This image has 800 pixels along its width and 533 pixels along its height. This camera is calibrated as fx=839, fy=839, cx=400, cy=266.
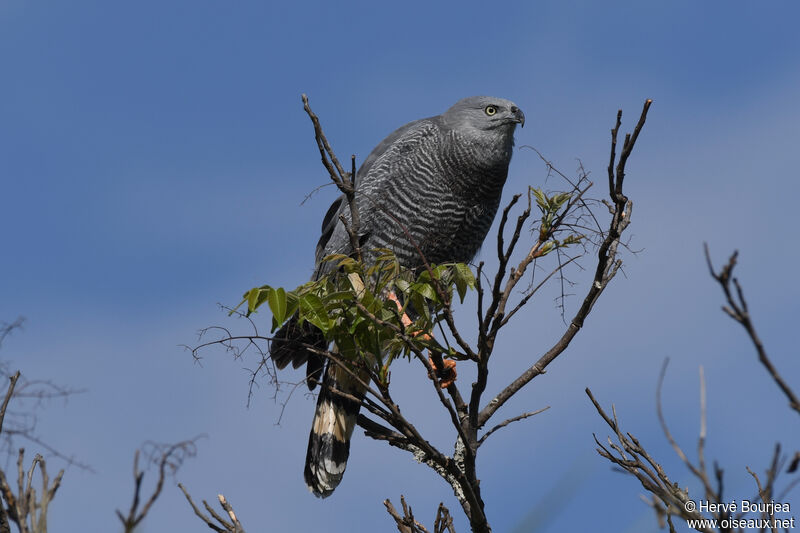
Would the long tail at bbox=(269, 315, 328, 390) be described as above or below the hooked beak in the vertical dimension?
below

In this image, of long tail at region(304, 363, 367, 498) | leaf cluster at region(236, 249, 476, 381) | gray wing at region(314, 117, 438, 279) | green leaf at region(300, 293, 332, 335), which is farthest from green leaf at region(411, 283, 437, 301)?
gray wing at region(314, 117, 438, 279)

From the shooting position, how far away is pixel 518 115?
5523mm

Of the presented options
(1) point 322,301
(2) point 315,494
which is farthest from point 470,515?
(2) point 315,494

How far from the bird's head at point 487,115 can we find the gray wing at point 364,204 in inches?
7.0

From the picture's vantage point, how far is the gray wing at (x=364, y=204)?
202 inches

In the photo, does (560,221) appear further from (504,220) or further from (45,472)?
(45,472)

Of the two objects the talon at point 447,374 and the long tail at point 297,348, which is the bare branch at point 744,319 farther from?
the long tail at point 297,348

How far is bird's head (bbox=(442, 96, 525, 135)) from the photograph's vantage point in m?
5.52

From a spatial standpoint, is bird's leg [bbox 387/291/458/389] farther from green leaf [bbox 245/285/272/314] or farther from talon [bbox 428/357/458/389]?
green leaf [bbox 245/285/272/314]

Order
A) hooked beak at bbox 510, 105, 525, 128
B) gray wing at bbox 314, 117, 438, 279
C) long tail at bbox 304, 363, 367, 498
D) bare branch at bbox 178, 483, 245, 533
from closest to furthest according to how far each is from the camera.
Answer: bare branch at bbox 178, 483, 245, 533
long tail at bbox 304, 363, 367, 498
gray wing at bbox 314, 117, 438, 279
hooked beak at bbox 510, 105, 525, 128

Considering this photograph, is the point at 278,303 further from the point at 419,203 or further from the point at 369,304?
the point at 419,203

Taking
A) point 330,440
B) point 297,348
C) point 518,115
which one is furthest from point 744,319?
point 518,115

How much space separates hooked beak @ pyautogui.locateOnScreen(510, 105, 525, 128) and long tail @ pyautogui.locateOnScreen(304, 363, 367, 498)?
1.99 meters

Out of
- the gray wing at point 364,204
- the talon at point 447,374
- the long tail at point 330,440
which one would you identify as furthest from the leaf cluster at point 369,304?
the gray wing at point 364,204
